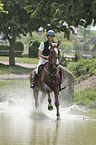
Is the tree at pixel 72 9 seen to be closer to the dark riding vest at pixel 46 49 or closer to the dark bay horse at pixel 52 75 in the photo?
the dark riding vest at pixel 46 49

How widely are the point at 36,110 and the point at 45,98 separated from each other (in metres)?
1.74

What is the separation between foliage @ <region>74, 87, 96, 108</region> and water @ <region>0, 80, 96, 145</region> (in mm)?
538

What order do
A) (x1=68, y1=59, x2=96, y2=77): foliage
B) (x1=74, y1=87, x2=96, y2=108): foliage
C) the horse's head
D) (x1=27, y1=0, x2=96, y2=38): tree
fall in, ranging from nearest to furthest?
the horse's head < (x1=74, y1=87, x2=96, y2=108): foliage < (x1=68, y1=59, x2=96, y2=77): foliage < (x1=27, y1=0, x2=96, y2=38): tree

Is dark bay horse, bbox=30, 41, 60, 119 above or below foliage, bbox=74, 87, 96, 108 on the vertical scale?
above

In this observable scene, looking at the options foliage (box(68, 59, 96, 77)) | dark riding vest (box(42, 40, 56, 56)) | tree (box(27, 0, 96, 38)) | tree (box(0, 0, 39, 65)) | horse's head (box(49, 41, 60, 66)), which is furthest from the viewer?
tree (box(0, 0, 39, 65))

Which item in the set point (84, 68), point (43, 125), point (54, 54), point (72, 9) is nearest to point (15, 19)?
point (72, 9)

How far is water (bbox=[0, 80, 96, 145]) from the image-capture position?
27.2 ft

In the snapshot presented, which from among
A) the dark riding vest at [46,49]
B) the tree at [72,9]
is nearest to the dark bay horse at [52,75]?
the dark riding vest at [46,49]

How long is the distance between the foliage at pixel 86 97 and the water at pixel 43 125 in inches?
21.2

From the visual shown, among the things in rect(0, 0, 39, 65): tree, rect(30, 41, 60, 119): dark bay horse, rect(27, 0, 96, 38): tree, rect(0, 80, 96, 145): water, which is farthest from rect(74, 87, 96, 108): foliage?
rect(0, 0, 39, 65): tree

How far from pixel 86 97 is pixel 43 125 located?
19.6 ft

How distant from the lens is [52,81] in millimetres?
11812

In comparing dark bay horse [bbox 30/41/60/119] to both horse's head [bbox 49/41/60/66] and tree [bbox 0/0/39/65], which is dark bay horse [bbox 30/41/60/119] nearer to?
horse's head [bbox 49/41/60/66]

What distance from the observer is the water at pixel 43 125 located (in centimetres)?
829
